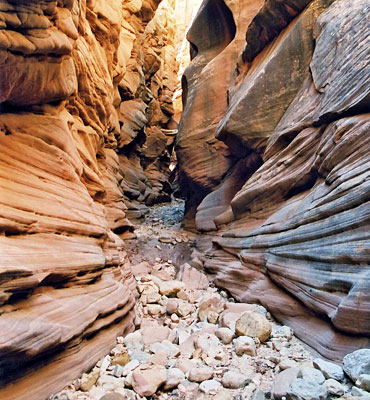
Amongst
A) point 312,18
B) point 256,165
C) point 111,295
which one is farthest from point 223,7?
point 111,295

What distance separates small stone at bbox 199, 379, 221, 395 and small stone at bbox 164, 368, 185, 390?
11.4 inches

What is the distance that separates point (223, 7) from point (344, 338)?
15.2 meters

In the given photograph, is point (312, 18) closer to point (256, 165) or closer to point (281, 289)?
point (256, 165)

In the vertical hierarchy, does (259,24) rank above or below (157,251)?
above

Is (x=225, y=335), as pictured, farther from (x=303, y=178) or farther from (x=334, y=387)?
(x=303, y=178)

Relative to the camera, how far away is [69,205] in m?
4.93

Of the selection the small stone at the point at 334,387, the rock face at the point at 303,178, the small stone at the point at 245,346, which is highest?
the rock face at the point at 303,178

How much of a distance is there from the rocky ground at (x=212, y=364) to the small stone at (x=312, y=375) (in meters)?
0.01

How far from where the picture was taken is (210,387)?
131 inches

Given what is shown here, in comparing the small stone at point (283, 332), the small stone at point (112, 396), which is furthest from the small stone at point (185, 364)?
the small stone at point (283, 332)

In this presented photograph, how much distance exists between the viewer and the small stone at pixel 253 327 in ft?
14.6

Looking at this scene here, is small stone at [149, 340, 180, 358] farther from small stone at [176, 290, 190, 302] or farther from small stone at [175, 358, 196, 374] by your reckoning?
small stone at [176, 290, 190, 302]

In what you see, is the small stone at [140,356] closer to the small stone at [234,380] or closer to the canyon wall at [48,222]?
the canyon wall at [48,222]

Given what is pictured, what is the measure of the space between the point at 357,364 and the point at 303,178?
400 cm
